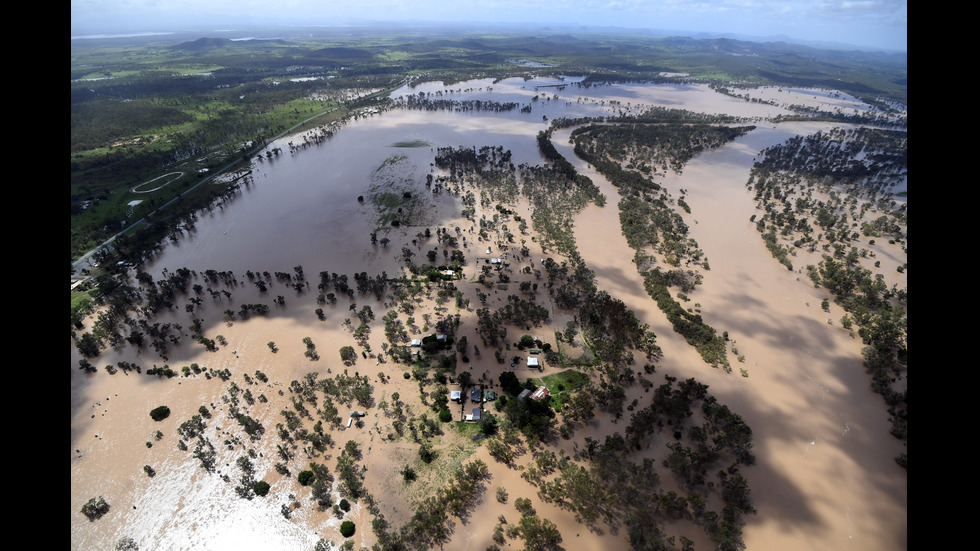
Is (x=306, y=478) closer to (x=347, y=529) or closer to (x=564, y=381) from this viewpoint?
(x=347, y=529)

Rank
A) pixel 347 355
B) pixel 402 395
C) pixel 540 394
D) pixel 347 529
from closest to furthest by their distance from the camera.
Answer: pixel 347 529 → pixel 540 394 → pixel 402 395 → pixel 347 355

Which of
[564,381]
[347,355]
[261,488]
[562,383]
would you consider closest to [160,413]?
[261,488]

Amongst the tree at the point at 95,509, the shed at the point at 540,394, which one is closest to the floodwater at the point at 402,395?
the tree at the point at 95,509

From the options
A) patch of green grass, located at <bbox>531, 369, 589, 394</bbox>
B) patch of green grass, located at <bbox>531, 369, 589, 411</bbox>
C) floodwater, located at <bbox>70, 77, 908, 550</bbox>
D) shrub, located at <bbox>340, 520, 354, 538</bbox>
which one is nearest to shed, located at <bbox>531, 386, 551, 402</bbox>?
patch of green grass, located at <bbox>531, 369, 589, 411</bbox>

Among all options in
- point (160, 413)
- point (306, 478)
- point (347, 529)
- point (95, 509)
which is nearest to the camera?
point (347, 529)

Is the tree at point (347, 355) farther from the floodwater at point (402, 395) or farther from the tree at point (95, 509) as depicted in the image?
the tree at point (95, 509)
